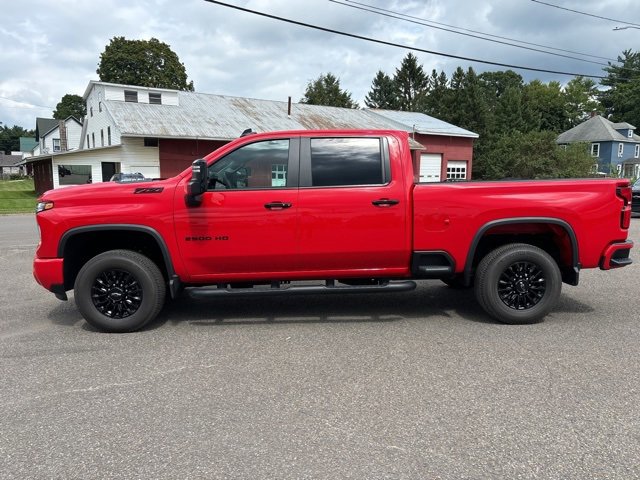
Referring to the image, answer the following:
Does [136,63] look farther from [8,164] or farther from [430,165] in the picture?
[8,164]

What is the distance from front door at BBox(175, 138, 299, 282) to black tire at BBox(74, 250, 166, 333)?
443 millimetres

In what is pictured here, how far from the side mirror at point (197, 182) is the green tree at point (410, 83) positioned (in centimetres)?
6848

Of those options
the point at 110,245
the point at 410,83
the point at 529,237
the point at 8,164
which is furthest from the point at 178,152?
the point at 8,164

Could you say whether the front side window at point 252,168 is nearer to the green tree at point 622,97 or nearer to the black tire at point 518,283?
the black tire at point 518,283

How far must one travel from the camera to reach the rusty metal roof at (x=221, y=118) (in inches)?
1064

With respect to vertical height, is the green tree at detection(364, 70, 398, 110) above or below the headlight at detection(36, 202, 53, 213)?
above

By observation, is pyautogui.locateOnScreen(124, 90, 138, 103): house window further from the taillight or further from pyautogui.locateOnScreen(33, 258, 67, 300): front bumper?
the taillight

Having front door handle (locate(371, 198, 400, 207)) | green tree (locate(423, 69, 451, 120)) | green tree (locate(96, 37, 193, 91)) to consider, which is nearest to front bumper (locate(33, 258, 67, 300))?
front door handle (locate(371, 198, 400, 207))

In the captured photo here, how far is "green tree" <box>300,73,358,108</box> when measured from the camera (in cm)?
6275

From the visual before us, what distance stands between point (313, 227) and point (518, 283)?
7.40ft

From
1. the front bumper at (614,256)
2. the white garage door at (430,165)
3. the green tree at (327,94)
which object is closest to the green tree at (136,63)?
the green tree at (327,94)

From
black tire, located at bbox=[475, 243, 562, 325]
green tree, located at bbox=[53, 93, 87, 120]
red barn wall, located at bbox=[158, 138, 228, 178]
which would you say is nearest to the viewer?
black tire, located at bbox=[475, 243, 562, 325]

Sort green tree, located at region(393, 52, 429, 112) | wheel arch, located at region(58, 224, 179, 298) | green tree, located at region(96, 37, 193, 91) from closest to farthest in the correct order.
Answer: wheel arch, located at region(58, 224, 179, 298)
green tree, located at region(96, 37, 193, 91)
green tree, located at region(393, 52, 429, 112)

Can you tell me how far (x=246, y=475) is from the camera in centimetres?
267
